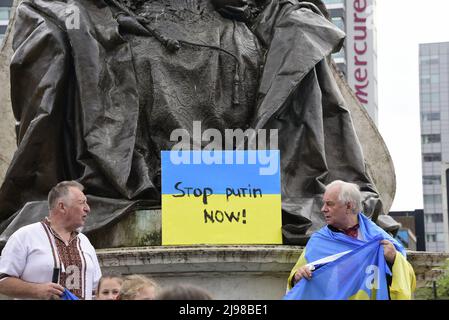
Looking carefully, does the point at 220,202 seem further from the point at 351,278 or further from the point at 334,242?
the point at 351,278

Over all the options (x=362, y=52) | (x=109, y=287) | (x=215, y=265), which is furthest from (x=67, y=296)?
(x=362, y=52)

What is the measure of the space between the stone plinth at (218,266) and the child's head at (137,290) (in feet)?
11.6

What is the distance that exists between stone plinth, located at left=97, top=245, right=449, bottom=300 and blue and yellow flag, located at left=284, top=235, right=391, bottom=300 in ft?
7.54

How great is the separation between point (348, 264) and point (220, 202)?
2614 mm

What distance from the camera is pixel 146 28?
12312 mm

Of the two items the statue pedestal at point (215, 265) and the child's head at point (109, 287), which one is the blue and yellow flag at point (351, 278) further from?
the statue pedestal at point (215, 265)

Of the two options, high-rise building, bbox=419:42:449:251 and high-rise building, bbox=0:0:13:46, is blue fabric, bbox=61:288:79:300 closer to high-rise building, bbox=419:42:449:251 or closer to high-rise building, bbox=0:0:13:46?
high-rise building, bbox=0:0:13:46

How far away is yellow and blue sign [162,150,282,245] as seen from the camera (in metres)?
10.6

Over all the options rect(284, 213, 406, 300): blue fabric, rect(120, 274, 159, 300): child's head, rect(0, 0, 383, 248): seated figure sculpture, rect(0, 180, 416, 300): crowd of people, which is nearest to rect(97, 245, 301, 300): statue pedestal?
rect(0, 0, 383, 248): seated figure sculpture

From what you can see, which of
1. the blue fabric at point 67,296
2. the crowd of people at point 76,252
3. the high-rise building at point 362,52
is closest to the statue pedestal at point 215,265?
the crowd of people at point 76,252

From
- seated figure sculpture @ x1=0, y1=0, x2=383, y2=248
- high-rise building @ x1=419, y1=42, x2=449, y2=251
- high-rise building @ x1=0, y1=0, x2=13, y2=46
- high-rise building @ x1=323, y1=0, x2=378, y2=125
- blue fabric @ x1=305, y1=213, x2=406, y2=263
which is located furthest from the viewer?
high-rise building @ x1=419, y1=42, x2=449, y2=251

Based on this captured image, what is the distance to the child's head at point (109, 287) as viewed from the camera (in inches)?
309
